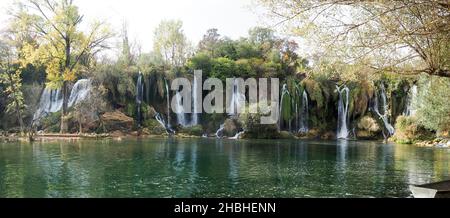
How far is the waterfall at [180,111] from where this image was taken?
4431 cm

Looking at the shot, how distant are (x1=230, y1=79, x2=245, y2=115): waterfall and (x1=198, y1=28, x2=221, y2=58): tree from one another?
5969mm

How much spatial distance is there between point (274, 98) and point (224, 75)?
6.56 meters

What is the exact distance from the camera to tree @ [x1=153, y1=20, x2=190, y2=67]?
171 feet

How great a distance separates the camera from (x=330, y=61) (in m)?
14.5

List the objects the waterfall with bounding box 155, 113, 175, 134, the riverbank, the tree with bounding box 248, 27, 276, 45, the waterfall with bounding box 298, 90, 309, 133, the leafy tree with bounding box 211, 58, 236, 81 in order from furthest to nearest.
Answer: the tree with bounding box 248, 27, 276, 45 < the leafy tree with bounding box 211, 58, 236, 81 < the waterfall with bounding box 298, 90, 309, 133 < the waterfall with bounding box 155, 113, 175, 134 < the riverbank

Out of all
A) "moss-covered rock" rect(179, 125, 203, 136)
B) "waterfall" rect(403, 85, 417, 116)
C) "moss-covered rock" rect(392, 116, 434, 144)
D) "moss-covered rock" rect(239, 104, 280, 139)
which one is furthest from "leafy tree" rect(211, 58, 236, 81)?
"moss-covered rock" rect(392, 116, 434, 144)

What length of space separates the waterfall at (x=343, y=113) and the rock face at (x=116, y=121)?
1891 centimetres

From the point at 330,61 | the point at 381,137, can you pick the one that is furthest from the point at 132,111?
the point at 330,61

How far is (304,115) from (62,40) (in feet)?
73.9

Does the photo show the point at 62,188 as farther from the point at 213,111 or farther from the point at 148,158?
the point at 213,111

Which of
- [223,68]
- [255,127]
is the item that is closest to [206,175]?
[255,127]

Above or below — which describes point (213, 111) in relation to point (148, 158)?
above

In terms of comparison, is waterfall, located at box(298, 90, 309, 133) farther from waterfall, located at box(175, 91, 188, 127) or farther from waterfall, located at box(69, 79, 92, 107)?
waterfall, located at box(69, 79, 92, 107)

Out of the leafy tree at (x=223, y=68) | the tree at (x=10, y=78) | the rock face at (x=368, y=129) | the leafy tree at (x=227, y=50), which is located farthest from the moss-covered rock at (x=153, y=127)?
the rock face at (x=368, y=129)
